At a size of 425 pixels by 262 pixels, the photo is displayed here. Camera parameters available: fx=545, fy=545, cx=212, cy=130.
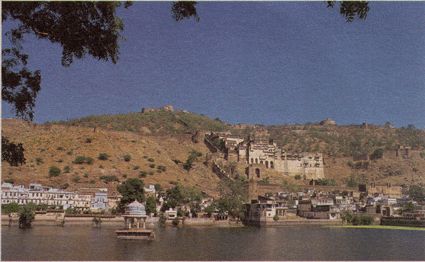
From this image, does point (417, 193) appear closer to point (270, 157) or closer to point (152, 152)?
point (270, 157)

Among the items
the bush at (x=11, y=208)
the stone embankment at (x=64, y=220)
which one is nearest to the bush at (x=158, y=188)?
the stone embankment at (x=64, y=220)

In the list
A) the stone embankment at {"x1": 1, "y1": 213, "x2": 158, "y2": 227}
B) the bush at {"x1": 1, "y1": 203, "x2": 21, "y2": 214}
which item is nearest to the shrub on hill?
the stone embankment at {"x1": 1, "y1": 213, "x2": 158, "y2": 227}

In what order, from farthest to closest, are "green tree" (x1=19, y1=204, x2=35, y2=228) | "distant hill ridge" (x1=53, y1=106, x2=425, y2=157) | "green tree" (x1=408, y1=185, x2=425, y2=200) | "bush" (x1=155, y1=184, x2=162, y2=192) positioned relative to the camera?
"distant hill ridge" (x1=53, y1=106, x2=425, y2=157) < "green tree" (x1=408, y1=185, x2=425, y2=200) < "bush" (x1=155, y1=184, x2=162, y2=192) < "green tree" (x1=19, y1=204, x2=35, y2=228)

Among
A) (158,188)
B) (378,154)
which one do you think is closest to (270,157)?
(378,154)

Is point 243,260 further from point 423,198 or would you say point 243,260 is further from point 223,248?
point 423,198

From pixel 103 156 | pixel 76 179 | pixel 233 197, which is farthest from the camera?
pixel 103 156

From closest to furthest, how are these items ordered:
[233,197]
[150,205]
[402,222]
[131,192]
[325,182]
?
[131,192]
[150,205]
[402,222]
[233,197]
[325,182]

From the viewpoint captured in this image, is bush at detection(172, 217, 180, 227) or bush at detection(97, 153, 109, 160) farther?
bush at detection(97, 153, 109, 160)

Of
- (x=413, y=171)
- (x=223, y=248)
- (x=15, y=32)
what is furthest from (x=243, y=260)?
(x=413, y=171)

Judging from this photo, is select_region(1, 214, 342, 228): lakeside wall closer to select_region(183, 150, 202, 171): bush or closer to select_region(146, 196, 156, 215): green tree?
select_region(146, 196, 156, 215): green tree
